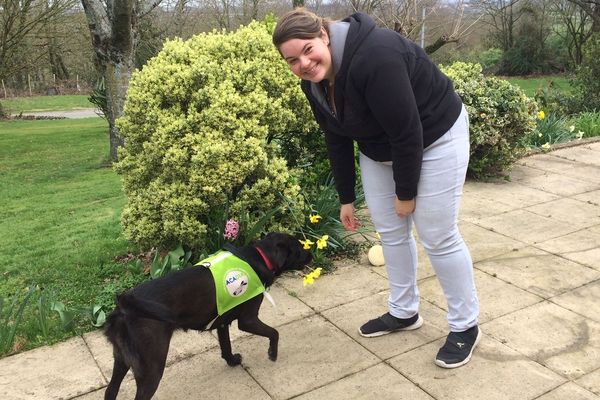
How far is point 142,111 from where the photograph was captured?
423 centimetres

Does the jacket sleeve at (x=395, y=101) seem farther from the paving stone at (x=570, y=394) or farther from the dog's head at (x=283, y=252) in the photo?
the paving stone at (x=570, y=394)

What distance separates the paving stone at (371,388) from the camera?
→ 277cm

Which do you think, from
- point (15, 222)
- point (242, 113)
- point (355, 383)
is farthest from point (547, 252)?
point (15, 222)

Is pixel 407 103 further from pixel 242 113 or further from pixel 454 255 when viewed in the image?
pixel 242 113

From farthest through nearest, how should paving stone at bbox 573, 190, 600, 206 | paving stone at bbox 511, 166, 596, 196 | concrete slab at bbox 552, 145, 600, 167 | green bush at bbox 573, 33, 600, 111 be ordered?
green bush at bbox 573, 33, 600, 111 → concrete slab at bbox 552, 145, 600, 167 → paving stone at bbox 511, 166, 596, 196 → paving stone at bbox 573, 190, 600, 206

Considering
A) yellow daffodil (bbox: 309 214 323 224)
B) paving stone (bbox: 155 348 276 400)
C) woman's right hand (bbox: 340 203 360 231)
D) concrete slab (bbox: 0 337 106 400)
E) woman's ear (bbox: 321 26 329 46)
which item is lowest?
paving stone (bbox: 155 348 276 400)

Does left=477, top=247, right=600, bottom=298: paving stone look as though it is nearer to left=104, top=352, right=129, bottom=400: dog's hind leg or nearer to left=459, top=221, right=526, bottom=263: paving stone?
left=459, top=221, right=526, bottom=263: paving stone

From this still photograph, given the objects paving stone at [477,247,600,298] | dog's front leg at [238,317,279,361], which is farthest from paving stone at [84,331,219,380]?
paving stone at [477,247,600,298]

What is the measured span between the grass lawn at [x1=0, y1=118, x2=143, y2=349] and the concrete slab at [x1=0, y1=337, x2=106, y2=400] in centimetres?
15

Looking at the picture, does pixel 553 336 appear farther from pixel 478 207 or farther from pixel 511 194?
pixel 511 194

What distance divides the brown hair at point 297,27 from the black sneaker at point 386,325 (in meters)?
1.75

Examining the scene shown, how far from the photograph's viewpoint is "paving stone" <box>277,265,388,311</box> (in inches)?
150

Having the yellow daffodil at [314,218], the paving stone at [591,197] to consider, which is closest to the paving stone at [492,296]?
the yellow daffodil at [314,218]

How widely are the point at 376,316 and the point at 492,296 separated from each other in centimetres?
83
